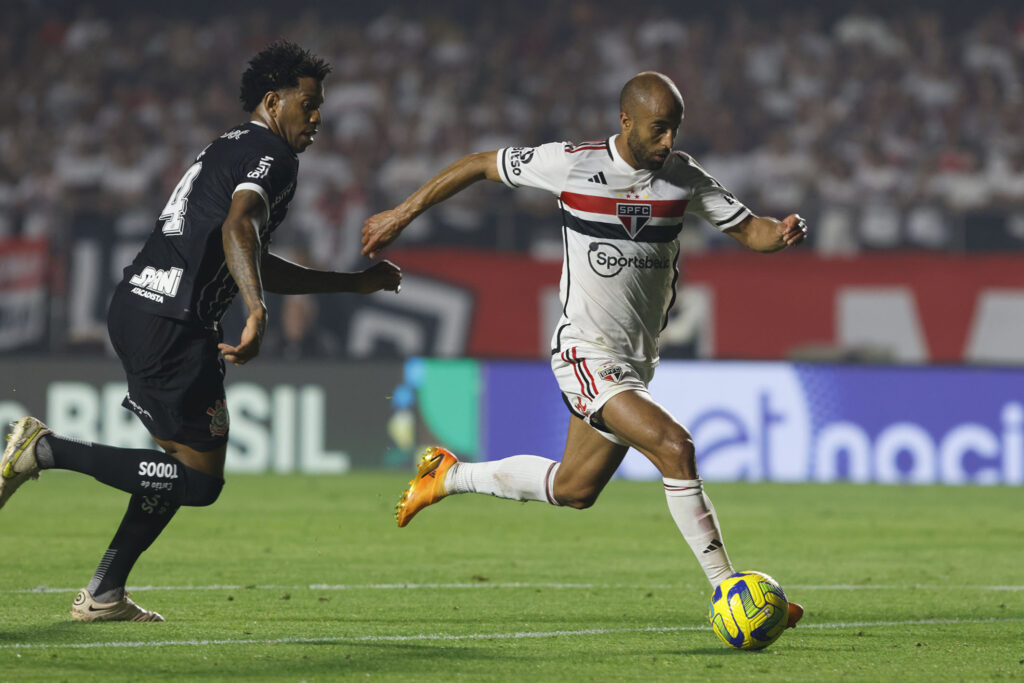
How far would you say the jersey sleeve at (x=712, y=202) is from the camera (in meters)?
6.11

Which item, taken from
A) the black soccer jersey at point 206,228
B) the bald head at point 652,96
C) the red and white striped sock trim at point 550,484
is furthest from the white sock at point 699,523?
the black soccer jersey at point 206,228

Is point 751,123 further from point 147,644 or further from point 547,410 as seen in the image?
point 147,644

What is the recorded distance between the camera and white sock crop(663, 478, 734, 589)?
5555mm

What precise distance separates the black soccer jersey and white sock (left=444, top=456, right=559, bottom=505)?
1.34 meters

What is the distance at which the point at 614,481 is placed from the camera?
A: 569 inches

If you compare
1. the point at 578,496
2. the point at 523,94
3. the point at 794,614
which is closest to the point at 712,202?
the point at 578,496

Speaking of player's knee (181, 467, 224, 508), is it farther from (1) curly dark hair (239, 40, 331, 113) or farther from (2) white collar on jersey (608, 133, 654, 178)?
(2) white collar on jersey (608, 133, 654, 178)

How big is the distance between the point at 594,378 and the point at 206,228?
5.25 feet

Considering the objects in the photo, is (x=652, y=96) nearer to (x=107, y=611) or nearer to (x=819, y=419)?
(x=107, y=611)

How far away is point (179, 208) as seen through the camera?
19.5 feet

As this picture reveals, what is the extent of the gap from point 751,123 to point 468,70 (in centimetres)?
390

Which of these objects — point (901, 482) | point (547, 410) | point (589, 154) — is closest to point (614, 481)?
point (547, 410)

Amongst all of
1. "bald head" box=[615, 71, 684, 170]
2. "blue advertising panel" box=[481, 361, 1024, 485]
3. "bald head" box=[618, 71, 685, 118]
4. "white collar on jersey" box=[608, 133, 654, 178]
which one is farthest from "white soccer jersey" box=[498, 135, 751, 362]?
"blue advertising panel" box=[481, 361, 1024, 485]

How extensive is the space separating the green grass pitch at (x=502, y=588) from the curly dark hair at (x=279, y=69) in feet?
6.95
